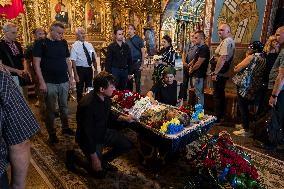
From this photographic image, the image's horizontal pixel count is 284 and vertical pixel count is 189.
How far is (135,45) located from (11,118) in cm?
520

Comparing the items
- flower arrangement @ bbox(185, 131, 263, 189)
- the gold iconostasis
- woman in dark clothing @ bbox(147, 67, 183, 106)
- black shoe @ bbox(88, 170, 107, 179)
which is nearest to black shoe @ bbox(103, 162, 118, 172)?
black shoe @ bbox(88, 170, 107, 179)

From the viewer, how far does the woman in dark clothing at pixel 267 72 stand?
169 inches

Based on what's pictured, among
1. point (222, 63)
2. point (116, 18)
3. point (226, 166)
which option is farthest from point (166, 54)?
point (116, 18)

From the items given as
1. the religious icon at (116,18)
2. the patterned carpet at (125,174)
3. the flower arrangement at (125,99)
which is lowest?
the patterned carpet at (125,174)

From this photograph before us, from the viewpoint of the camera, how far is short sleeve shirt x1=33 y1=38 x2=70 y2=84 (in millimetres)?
3816

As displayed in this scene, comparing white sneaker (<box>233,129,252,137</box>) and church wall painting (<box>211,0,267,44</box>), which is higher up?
church wall painting (<box>211,0,267,44</box>)

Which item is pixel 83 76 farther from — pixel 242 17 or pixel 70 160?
pixel 242 17

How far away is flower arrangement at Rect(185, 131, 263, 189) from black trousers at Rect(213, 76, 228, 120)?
2.48m

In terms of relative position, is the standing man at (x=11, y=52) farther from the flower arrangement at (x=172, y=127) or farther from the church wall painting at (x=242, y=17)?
the church wall painting at (x=242, y=17)

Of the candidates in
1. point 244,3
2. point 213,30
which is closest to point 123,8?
point 213,30

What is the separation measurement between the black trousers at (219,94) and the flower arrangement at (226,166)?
248 centimetres

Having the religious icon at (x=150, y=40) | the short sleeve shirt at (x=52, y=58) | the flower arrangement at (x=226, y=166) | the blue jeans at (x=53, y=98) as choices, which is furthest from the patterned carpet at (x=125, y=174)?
the religious icon at (x=150, y=40)

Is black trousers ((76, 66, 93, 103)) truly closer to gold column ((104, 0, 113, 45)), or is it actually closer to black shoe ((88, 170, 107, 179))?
black shoe ((88, 170, 107, 179))

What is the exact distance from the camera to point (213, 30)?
6234mm
